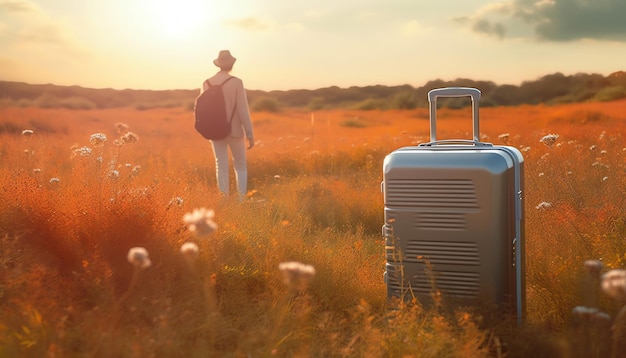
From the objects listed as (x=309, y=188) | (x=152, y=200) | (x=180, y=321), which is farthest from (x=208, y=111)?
(x=180, y=321)

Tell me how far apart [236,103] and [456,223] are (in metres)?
5.27

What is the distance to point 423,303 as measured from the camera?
4.35m

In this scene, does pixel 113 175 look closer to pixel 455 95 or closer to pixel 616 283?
pixel 455 95

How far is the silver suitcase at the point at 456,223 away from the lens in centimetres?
407

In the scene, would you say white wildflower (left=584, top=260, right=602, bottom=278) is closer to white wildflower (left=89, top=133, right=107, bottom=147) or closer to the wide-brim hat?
white wildflower (left=89, top=133, right=107, bottom=147)

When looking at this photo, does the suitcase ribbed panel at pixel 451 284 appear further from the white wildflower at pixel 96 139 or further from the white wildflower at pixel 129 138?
the white wildflower at pixel 129 138

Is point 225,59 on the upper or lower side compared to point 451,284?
upper

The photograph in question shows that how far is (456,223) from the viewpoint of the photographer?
4.12 meters

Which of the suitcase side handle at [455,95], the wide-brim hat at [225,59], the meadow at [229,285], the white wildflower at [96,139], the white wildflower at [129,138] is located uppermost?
the wide-brim hat at [225,59]

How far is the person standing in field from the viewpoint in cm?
890

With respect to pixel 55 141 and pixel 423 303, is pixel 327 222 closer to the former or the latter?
pixel 423 303

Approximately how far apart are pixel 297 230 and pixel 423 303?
1.98 metres

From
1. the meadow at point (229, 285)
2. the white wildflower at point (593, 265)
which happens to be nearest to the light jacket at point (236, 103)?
the meadow at point (229, 285)

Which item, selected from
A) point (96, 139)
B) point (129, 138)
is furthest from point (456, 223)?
point (129, 138)
